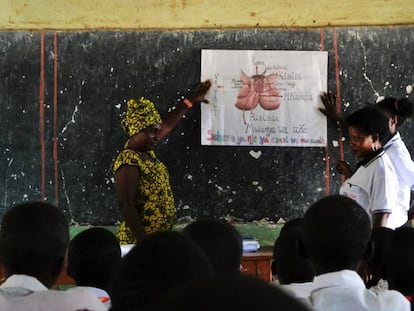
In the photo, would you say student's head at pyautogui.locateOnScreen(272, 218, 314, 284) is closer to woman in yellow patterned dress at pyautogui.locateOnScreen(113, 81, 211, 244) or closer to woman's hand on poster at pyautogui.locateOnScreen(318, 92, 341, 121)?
woman in yellow patterned dress at pyautogui.locateOnScreen(113, 81, 211, 244)

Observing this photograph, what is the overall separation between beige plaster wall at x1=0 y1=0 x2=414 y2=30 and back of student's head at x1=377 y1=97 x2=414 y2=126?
1.72ft

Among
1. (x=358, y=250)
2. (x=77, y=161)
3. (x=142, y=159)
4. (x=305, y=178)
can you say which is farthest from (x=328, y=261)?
(x=77, y=161)

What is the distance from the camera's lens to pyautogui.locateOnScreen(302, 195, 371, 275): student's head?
1640 millimetres

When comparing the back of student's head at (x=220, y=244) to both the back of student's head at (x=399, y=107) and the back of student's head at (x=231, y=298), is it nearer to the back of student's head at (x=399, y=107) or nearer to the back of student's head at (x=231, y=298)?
the back of student's head at (x=231, y=298)

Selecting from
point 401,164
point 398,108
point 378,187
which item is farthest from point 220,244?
point 398,108

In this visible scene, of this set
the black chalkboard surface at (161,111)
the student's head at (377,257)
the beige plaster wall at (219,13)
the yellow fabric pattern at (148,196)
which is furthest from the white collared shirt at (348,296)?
the beige plaster wall at (219,13)

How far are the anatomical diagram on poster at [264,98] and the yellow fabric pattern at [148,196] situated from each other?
562mm

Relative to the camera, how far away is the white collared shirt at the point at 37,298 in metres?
1.46

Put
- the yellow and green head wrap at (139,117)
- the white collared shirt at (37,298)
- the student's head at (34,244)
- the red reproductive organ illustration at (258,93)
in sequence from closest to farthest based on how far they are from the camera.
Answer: the white collared shirt at (37,298), the student's head at (34,244), the yellow and green head wrap at (139,117), the red reproductive organ illustration at (258,93)

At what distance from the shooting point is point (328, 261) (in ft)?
5.39

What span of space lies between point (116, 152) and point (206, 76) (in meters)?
0.70

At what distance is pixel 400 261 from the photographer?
6.46ft

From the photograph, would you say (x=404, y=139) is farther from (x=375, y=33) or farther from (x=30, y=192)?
(x=30, y=192)

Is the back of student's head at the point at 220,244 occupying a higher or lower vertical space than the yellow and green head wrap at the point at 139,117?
lower
